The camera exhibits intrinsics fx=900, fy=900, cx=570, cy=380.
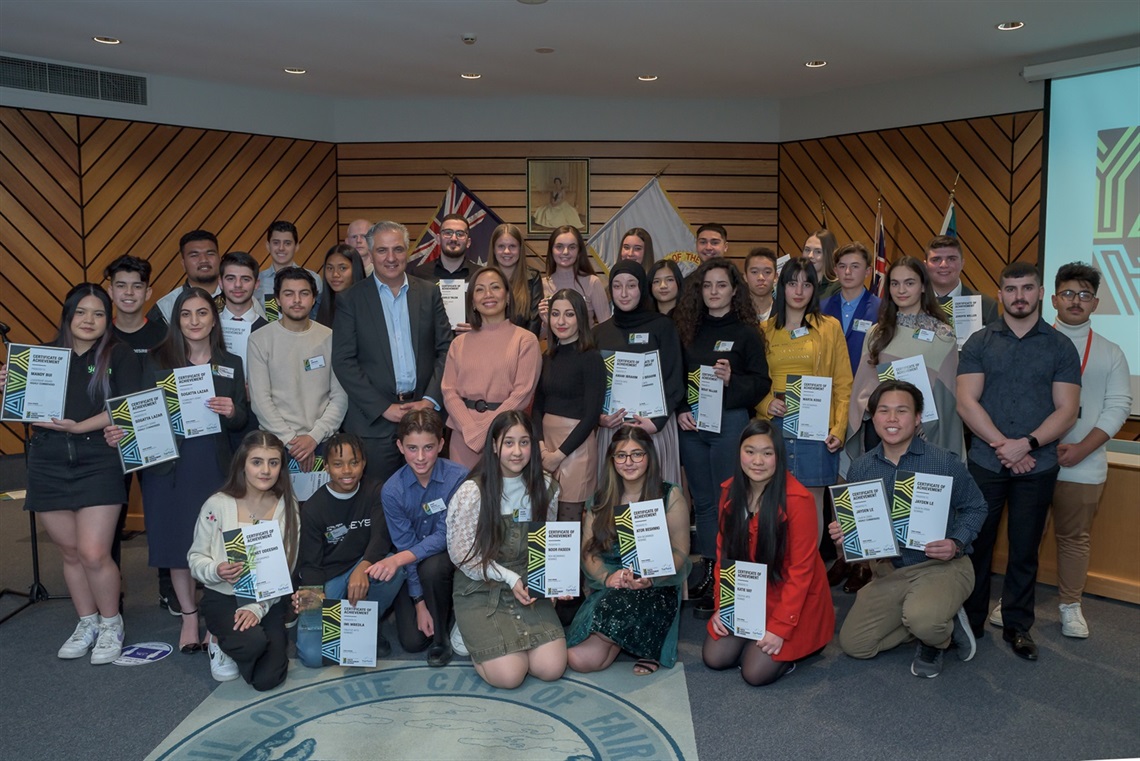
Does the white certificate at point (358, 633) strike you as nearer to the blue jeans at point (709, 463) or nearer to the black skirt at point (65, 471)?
the black skirt at point (65, 471)

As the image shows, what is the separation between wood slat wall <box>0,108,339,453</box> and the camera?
7.27m

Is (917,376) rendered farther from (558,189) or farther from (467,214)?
(467,214)

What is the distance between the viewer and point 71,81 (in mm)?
7344

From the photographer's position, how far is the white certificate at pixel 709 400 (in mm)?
4035

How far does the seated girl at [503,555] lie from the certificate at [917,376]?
→ 158cm

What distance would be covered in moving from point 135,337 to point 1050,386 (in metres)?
3.91

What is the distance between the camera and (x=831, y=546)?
4879mm

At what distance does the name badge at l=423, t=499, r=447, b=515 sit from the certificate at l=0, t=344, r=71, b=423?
4.93 feet

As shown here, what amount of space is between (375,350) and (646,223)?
5.14m

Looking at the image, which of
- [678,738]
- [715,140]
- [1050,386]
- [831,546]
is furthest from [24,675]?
[715,140]

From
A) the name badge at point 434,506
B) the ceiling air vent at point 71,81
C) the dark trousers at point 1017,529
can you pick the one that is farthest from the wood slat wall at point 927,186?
the ceiling air vent at point 71,81

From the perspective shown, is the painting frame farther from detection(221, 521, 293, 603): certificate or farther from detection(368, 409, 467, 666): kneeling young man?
detection(221, 521, 293, 603): certificate

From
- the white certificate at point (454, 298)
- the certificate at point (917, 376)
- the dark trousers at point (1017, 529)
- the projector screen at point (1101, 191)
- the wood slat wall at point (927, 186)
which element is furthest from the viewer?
the wood slat wall at point (927, 186)

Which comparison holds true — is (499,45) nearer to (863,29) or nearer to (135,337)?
(863,29)
